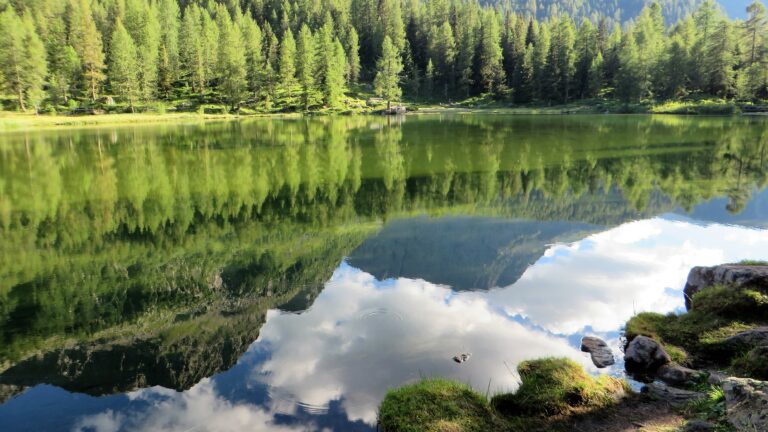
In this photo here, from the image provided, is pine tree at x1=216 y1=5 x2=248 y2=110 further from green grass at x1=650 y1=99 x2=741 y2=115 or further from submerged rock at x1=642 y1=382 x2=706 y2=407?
submerged rock at x1=642 y1=382 x2=706 y2=407

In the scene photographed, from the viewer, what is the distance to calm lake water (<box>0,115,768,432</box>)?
9305mm

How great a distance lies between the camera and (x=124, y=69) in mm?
98375

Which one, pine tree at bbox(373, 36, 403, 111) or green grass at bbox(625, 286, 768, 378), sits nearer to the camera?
green grass at bbox(625, 286, 768, 378)

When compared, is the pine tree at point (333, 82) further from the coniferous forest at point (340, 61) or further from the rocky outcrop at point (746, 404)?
the rocky outcrop at point (746, 404)

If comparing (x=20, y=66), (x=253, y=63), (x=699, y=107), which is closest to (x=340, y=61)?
(x=253, y=63)

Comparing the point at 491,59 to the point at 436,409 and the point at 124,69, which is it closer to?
the point at 124,69

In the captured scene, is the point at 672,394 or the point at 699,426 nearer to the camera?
the point at 699,426

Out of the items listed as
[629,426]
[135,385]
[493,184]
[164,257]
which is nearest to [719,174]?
[493,184]

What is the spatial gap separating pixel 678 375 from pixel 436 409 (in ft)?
14.9

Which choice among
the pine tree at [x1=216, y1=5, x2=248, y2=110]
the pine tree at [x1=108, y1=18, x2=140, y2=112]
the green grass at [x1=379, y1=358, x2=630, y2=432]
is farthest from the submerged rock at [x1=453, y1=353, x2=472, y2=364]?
the pine tree at [x1=216, y1=5, x2=248, y2=110]

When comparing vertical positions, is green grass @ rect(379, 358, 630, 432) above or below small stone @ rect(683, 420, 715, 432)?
below

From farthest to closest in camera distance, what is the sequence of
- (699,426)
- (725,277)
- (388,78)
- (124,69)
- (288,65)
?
(388,78)
(288,65)
(124,69)
(725,277)
(699,426)

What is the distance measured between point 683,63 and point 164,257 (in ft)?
394

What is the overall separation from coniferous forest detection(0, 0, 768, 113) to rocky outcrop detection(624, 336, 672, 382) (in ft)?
351
